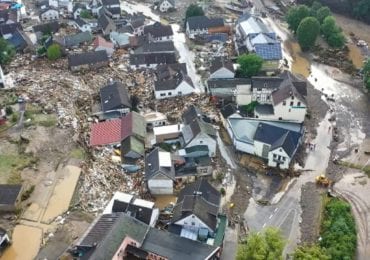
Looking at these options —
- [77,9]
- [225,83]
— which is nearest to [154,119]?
[225,83]

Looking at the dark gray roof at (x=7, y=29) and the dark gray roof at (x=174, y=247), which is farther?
the dark gray roof at (x=7, y=29)

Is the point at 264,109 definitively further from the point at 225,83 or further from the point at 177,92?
the point at 177,92

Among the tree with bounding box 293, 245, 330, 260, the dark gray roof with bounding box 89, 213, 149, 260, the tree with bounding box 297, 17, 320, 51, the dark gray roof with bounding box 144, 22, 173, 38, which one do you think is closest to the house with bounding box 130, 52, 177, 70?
the dark gray roof with bounding box 144, 22, 173, 38

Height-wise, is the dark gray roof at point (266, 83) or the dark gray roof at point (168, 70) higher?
the dark gray roof at point (266, 83)

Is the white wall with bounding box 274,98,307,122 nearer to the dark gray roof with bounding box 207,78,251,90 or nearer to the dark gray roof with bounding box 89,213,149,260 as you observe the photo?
the dark gray roof with bounding box 207,78,251,90

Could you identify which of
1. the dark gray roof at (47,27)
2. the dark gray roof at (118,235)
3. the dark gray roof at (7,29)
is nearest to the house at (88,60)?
the dark gray roof at (47,27)

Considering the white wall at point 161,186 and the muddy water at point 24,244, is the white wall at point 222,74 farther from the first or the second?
the muddy water at point 24,244

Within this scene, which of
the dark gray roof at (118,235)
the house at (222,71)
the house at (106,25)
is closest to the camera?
the dark gray roof at (118,235)
